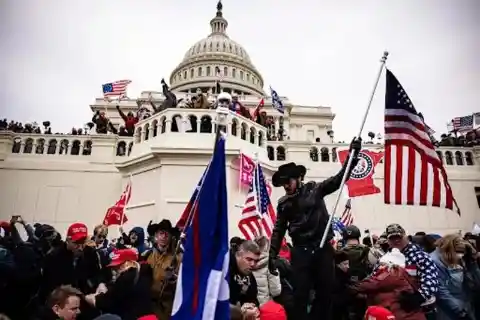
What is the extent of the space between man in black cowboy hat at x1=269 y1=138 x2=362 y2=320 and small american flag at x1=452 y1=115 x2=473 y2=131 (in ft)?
60.7

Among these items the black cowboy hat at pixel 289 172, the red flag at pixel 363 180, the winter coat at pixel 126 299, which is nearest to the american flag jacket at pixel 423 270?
the black cowboy hat at pixel 289 172

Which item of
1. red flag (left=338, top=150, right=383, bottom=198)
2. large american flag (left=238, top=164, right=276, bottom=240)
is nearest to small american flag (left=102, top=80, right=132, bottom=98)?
red flag (left=338, top=150, right=383, bottom=198)

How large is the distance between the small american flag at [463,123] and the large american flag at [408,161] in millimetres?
17220

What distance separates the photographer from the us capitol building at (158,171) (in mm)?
13883

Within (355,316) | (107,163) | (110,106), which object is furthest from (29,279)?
(110,106)

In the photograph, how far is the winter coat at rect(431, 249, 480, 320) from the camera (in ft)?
12.1

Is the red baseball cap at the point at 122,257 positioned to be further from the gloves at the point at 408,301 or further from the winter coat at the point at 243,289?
the gloves at the point at 408,301

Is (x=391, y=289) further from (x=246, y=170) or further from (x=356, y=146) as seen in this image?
(x=246, y=170)

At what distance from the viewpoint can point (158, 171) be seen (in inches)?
553

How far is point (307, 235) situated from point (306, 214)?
0.70 feet

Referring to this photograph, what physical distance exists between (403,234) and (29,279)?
11.6 ft

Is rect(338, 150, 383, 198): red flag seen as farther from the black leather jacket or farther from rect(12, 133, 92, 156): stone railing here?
rect(12, 133, 92, 156): stone railing

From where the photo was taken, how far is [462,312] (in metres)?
3.67

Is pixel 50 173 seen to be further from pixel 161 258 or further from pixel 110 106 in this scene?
pixel 110 106
